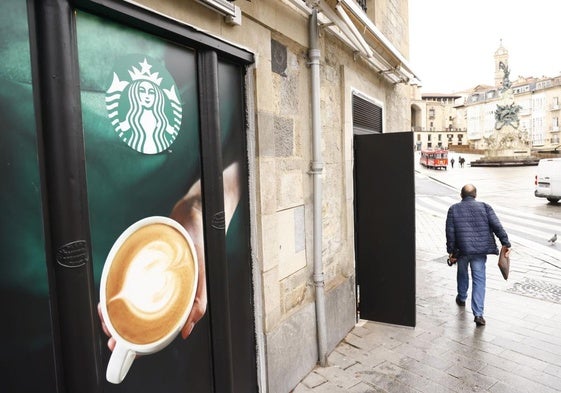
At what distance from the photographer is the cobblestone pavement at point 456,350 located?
3.69 meters

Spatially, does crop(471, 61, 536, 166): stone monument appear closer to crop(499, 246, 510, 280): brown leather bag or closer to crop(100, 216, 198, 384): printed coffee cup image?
crop(499, 246, 510, 280): brown leather bag

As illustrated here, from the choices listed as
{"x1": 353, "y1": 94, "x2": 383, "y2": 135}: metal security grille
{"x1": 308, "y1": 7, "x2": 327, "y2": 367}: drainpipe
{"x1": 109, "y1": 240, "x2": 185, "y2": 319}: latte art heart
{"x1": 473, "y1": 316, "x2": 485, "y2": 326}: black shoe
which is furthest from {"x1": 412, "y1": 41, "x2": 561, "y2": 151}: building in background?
{"x1": 109, "y1": 240, "x2": 185, "y2": 319}: latte art heart

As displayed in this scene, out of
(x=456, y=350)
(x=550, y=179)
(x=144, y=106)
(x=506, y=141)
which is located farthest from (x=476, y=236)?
(x=506, y=141)

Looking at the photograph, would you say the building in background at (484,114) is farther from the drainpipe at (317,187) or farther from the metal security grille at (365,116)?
the drainpipe at (317,187)

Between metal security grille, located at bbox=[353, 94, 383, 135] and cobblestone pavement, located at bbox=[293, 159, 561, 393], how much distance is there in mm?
2623

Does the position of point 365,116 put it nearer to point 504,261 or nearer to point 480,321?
point 504,261

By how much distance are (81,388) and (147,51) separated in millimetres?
1813

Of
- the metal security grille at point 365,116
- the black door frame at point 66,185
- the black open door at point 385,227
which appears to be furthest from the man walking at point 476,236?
the black door frame at point 66,185

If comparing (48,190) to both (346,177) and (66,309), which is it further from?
(346,177)

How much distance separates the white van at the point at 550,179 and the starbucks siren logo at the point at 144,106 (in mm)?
17541

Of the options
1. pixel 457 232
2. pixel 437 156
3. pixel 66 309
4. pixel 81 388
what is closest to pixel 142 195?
pixel 66 309

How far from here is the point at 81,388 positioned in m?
1.90

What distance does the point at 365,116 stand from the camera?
18.9 ft

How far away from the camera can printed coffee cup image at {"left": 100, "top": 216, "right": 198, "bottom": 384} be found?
2.14 metres
